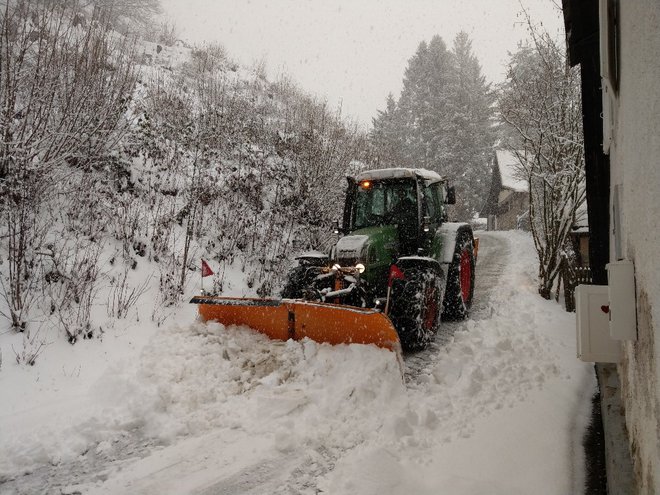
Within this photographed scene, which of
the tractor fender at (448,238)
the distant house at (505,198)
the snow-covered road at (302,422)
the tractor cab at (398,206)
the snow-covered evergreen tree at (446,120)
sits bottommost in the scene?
the snow-covered road at (302,422)

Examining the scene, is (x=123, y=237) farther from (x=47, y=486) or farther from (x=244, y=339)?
(x=47, y=486)

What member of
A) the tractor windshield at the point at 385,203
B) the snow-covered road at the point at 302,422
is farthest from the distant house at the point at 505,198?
the snow-covered road at the point at 302,422

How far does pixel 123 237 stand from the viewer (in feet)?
21.5

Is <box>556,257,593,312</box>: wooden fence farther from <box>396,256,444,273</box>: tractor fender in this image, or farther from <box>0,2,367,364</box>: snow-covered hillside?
<box>0,2,367,364</box>: snow-covered hillside

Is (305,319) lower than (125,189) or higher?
lower

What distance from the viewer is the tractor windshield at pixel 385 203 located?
19.7 ft

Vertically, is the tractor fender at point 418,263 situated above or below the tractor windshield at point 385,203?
below

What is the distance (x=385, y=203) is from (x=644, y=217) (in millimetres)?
4425

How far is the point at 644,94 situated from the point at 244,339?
153 inches

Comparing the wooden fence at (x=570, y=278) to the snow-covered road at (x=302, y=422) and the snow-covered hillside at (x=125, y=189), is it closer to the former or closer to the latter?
the snow-covered road at (x=302, y=422)

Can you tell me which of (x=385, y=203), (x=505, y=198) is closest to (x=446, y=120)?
(x=505, y=198)

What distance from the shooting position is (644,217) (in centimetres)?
181

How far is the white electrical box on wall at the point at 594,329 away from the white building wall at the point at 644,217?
406 mm

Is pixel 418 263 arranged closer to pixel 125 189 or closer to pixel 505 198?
pixel 125 189
